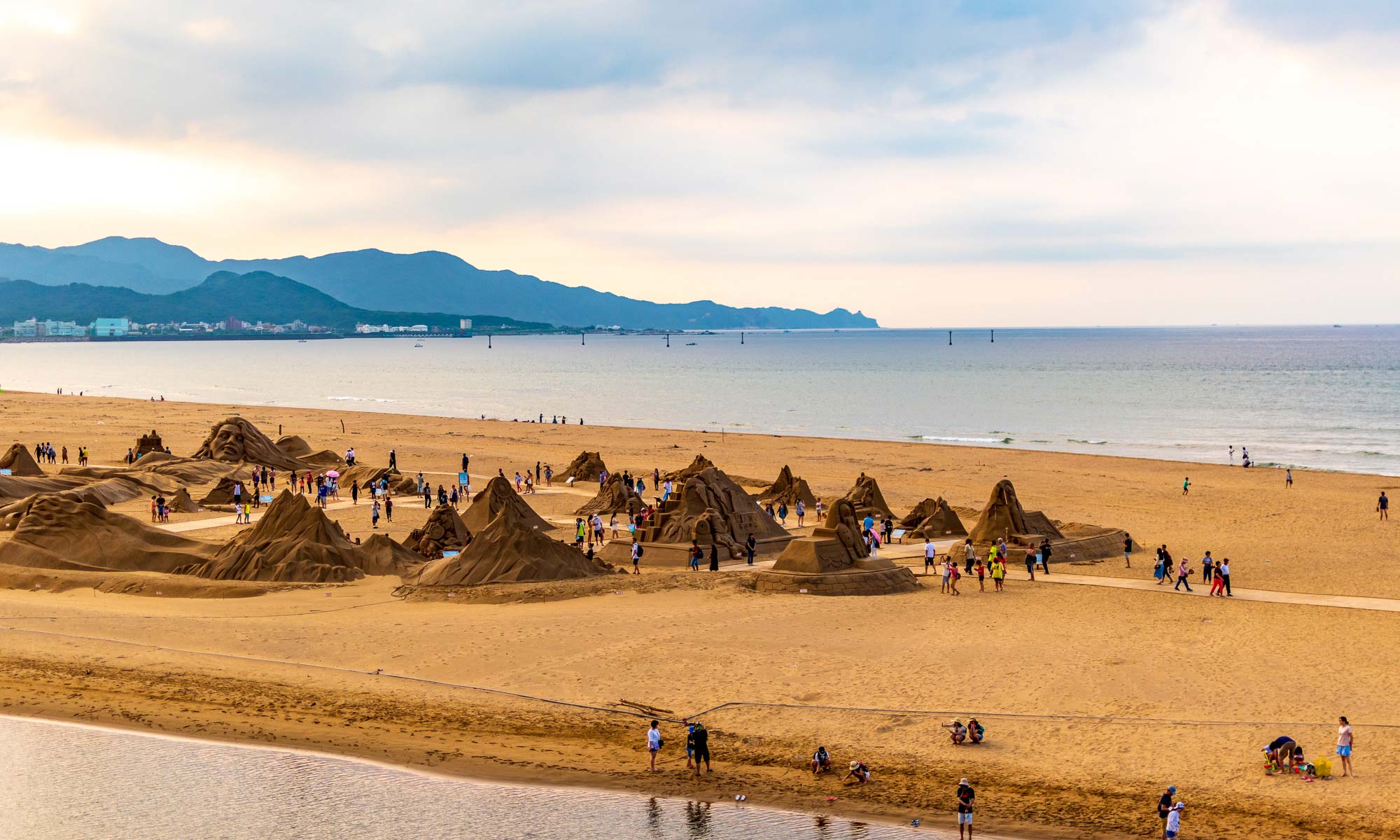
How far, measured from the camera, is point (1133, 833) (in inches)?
602

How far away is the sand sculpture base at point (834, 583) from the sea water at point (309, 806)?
12.1 m

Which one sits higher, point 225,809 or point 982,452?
point 982,452

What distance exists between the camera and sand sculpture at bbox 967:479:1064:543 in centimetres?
3591

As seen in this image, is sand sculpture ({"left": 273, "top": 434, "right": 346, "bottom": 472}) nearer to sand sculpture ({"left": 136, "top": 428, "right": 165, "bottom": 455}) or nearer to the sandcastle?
sand sculpture ({"left": 136, "top": 428, "right": 165, "bottom": 455})

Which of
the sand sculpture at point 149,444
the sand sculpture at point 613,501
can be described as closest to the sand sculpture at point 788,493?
the sand sculpture at point 613,501

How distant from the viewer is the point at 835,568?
1196 inches

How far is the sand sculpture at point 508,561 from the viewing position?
99.5 ft

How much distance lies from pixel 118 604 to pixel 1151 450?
232 feet

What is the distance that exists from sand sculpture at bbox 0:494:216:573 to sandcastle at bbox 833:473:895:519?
22.7m

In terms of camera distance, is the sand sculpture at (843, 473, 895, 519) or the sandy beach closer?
the sandy beach

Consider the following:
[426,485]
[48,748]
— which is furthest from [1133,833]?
[426,485]

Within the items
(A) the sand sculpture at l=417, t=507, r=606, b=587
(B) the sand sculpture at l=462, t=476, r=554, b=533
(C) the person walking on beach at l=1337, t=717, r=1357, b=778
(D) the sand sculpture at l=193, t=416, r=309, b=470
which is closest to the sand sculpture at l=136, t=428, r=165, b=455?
(D) the sand sculpture at l=193, t=416, r=309, b=470

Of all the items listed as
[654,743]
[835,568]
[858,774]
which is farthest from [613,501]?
[858,774]

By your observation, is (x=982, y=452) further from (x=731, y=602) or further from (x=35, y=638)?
(x=35, y=638)
